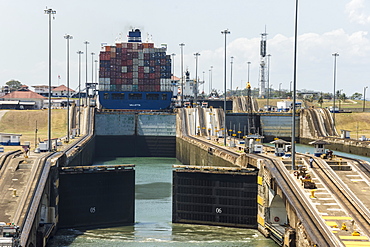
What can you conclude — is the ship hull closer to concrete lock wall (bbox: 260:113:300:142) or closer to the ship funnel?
the ship funnel

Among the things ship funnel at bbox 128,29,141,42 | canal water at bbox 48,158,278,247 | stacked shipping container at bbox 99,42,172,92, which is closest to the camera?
canal water at bbox 48,158,278,247

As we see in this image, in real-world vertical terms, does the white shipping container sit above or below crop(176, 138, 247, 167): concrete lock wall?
above

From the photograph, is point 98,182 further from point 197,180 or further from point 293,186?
point 293,186

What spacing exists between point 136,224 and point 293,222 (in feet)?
68.5

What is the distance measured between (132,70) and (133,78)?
6.80 feet

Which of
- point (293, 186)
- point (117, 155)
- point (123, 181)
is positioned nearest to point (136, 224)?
point (123, 181)

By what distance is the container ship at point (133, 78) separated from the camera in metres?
170

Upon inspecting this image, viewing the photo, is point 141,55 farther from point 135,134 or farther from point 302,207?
point 302,207

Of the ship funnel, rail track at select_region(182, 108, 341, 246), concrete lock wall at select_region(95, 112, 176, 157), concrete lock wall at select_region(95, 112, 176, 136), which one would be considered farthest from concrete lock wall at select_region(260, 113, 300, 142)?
rail track at select_region(182, 108, 341, 246)

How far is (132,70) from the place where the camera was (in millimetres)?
171375

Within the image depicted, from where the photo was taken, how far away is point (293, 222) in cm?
5284

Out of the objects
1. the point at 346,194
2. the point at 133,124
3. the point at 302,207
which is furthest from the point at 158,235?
the point at 133,124

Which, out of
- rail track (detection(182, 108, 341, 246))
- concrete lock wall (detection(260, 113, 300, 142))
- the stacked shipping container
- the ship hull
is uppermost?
the stacked shipping container

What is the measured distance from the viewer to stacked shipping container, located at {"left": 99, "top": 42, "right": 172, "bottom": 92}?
171000 mm
